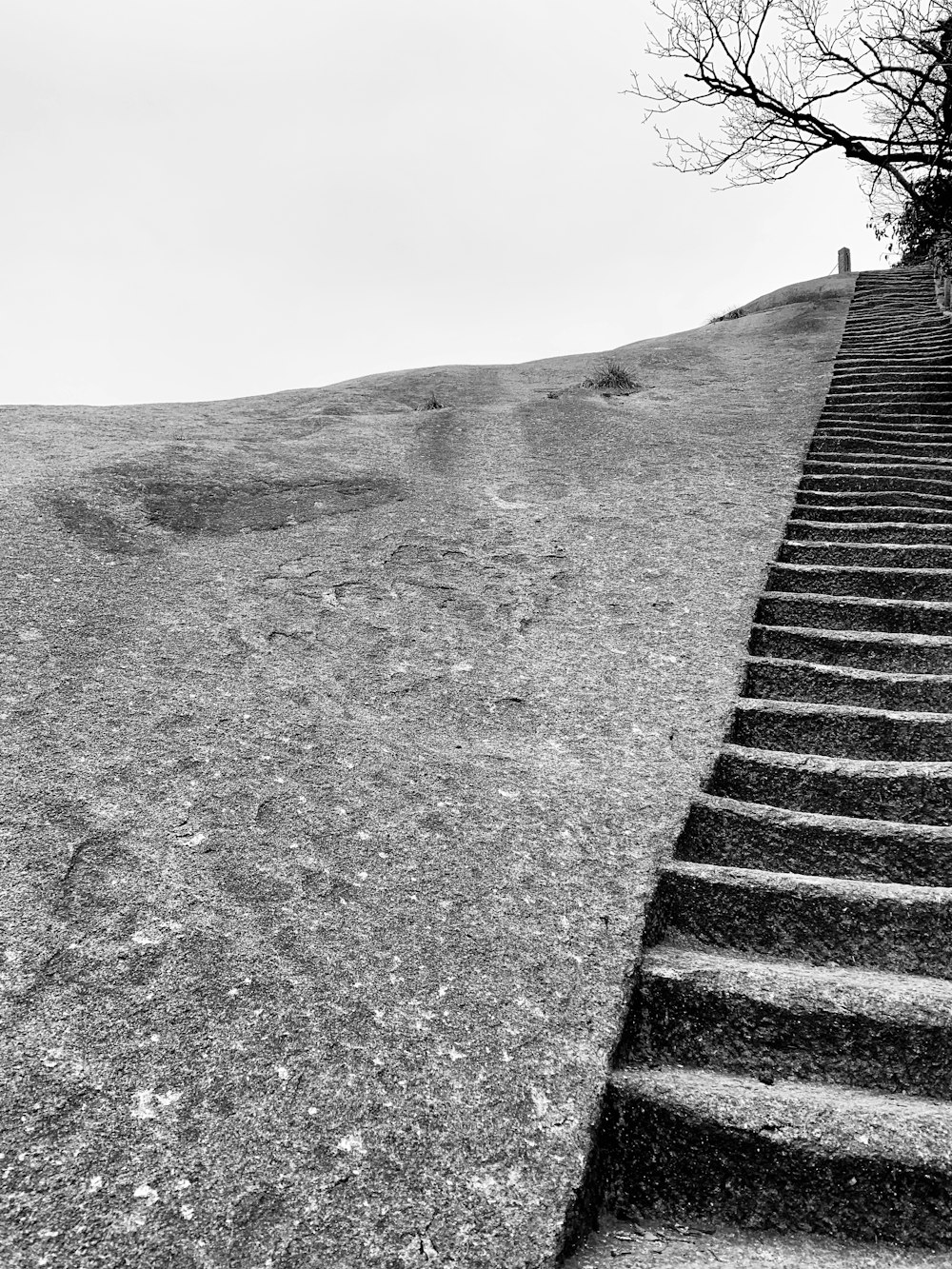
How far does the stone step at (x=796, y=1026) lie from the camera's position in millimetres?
2037

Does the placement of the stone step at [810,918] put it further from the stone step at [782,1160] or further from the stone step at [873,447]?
the stone step at [873,447]

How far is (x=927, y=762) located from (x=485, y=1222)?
217 centimetres

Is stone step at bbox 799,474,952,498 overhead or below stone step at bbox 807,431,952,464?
below

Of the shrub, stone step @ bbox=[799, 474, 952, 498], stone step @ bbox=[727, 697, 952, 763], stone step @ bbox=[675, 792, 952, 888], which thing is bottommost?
stone step @ bbox=[675, 792, 952, 888]

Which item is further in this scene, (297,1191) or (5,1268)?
(297,1191)

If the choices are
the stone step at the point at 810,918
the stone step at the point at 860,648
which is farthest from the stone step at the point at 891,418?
the stone step at the point at 810,918

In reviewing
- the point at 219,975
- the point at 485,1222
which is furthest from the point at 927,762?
the point at 219,975

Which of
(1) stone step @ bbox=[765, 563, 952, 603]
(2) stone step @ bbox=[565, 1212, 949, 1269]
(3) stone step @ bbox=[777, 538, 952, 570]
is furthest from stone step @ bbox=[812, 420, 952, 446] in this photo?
(2) stone step @ bbox=[565, 1212, 949, 1269]

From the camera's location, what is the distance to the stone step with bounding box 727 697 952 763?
10.4 ft

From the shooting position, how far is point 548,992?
6.77 ft

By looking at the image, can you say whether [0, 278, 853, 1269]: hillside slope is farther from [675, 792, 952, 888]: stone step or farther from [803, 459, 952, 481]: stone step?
[803, 459, 952, 481]: stone step

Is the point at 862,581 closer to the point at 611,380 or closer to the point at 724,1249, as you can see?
the point at 724,1249

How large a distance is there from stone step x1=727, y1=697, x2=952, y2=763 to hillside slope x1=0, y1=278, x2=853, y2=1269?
165 millimetres

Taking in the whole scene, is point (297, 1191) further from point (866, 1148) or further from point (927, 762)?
point (927, 762)
